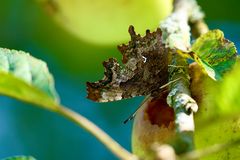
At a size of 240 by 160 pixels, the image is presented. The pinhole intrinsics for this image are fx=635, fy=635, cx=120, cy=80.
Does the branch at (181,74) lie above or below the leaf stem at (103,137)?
above

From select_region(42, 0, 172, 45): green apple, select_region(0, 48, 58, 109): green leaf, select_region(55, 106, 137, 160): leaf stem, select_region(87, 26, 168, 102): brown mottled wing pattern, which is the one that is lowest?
select_region(55, 106, 137, 160): leaf stem

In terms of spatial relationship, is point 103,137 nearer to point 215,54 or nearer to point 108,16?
point 215,54

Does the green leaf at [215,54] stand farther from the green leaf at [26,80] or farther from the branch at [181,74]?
the green leaf at [26,80]

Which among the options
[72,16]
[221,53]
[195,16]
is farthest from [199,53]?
[72,16]

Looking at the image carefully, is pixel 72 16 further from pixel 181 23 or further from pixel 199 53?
pixel 199 53

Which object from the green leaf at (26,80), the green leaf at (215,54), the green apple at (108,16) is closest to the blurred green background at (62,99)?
the green apple at (108,16)

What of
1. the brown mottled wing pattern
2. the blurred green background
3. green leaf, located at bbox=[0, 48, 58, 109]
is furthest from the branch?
the blurred green background

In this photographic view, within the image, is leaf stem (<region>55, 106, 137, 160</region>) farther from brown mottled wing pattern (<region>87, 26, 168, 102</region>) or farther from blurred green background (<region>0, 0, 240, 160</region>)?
blurred green background (<region>0, 0, 240, 160</region>)
